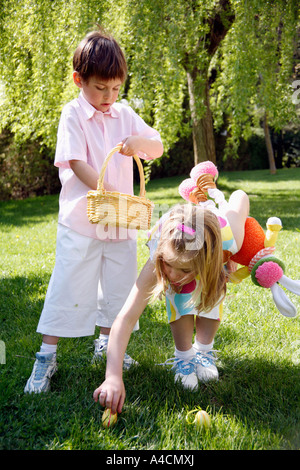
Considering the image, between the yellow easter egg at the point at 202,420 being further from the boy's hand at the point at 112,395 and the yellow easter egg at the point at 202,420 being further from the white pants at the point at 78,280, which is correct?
the white pants at the point at 78,280

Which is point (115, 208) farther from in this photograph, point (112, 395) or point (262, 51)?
point (262, 51)

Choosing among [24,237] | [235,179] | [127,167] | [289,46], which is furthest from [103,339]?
[235,179]

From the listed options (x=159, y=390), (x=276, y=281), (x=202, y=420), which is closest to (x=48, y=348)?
(x=159, y=390)

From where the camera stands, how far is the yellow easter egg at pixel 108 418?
5.47 feet

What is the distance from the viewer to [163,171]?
15648 millimetres

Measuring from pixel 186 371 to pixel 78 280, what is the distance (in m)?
0.60

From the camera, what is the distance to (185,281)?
1821 millimetres

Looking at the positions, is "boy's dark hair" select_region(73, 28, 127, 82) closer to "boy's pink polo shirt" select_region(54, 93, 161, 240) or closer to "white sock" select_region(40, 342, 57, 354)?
"boy's pink polo shirt" select_region(54, 93, 161, 240)

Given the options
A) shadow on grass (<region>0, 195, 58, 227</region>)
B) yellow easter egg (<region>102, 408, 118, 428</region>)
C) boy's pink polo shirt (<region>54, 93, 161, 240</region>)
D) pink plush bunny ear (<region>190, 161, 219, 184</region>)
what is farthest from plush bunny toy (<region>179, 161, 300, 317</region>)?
shadow on grass (<region>0, 195, 58, 227</region>)

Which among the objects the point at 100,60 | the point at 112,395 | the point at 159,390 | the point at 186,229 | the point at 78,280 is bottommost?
the point at 159,390

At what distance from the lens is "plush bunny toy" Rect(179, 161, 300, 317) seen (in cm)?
185

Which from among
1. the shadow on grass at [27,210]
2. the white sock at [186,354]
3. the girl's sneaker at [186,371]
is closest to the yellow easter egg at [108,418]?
the girl's sneaker at [186,371]

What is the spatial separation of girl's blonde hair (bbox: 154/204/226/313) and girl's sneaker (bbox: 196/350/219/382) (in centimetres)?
41
